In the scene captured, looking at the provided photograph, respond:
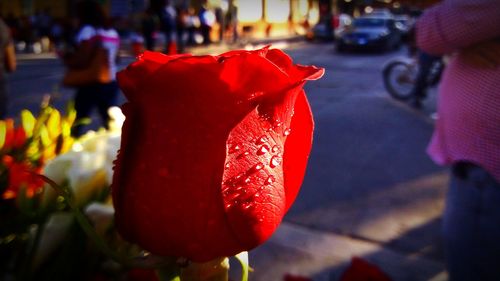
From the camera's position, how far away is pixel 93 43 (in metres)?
3.71

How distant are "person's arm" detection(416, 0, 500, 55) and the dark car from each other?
1486 centimetres

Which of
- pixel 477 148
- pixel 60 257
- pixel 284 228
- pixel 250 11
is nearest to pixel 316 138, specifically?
pixel 284 228

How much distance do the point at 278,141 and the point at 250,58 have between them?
91 millimetres

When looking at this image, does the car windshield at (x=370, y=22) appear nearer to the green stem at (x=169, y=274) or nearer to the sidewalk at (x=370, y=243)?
the sidewalk at (x=370, y=243)

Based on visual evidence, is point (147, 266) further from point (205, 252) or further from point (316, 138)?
point (316, 138)

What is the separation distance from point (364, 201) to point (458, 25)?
247 cm

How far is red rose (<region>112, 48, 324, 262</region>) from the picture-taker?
372mm

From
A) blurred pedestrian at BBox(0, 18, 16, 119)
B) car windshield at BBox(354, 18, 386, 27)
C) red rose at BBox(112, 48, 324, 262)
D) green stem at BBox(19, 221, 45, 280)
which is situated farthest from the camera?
Answer: car windshield at BBox(354, 18, 386, 27)

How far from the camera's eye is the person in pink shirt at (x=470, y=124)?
1.12m

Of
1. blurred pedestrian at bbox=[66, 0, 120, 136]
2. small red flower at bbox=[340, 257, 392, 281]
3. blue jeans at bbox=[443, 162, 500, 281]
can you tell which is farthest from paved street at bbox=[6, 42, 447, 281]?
blurred pedestrian at bbox=[66, 0, 120, 136]

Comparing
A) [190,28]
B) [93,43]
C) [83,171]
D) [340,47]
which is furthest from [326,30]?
[83,171]

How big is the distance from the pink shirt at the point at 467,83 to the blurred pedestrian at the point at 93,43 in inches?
112

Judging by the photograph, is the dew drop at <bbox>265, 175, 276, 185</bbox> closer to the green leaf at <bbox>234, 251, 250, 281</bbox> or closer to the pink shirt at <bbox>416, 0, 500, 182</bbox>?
the green leaf at <bbox>234, 251, 250, 281</bbox>

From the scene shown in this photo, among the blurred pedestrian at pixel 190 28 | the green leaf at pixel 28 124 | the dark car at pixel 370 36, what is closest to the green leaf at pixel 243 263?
the green leaf at pixel 28 124
